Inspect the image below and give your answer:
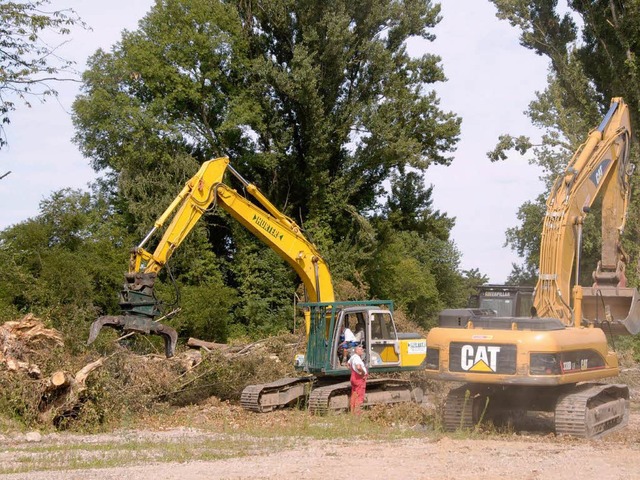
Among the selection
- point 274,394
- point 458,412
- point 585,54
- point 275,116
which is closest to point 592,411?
point 458,412

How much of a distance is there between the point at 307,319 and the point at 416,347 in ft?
7.20

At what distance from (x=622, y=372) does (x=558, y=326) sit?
30.1 ft

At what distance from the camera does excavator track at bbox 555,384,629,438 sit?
12.6 metres

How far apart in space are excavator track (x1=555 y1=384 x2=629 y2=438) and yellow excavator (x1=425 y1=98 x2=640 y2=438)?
1 cm

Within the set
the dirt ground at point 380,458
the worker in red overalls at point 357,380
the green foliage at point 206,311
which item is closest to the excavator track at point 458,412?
→ the dirt ground at point 380,458

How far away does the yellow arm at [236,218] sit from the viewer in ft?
52.4

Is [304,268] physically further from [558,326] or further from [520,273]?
[520,273]

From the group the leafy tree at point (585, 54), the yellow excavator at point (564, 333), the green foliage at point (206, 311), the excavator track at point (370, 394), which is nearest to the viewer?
the yellow excavator at point (564, 333)

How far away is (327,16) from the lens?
1232 inches

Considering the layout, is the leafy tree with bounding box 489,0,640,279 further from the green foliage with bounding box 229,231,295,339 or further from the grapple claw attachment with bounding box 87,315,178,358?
the grapple claw attachment with bounding box 87,315,178,358

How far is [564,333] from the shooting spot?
12.7 metres

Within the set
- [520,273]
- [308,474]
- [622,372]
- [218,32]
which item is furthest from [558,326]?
[520,273]

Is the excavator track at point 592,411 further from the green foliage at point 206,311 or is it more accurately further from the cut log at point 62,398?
the green foliage at point 206,311

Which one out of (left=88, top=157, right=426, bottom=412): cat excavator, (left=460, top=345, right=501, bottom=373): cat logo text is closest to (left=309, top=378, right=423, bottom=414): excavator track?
(left=88, top=157, right=426, bottom=412): cat excavator
